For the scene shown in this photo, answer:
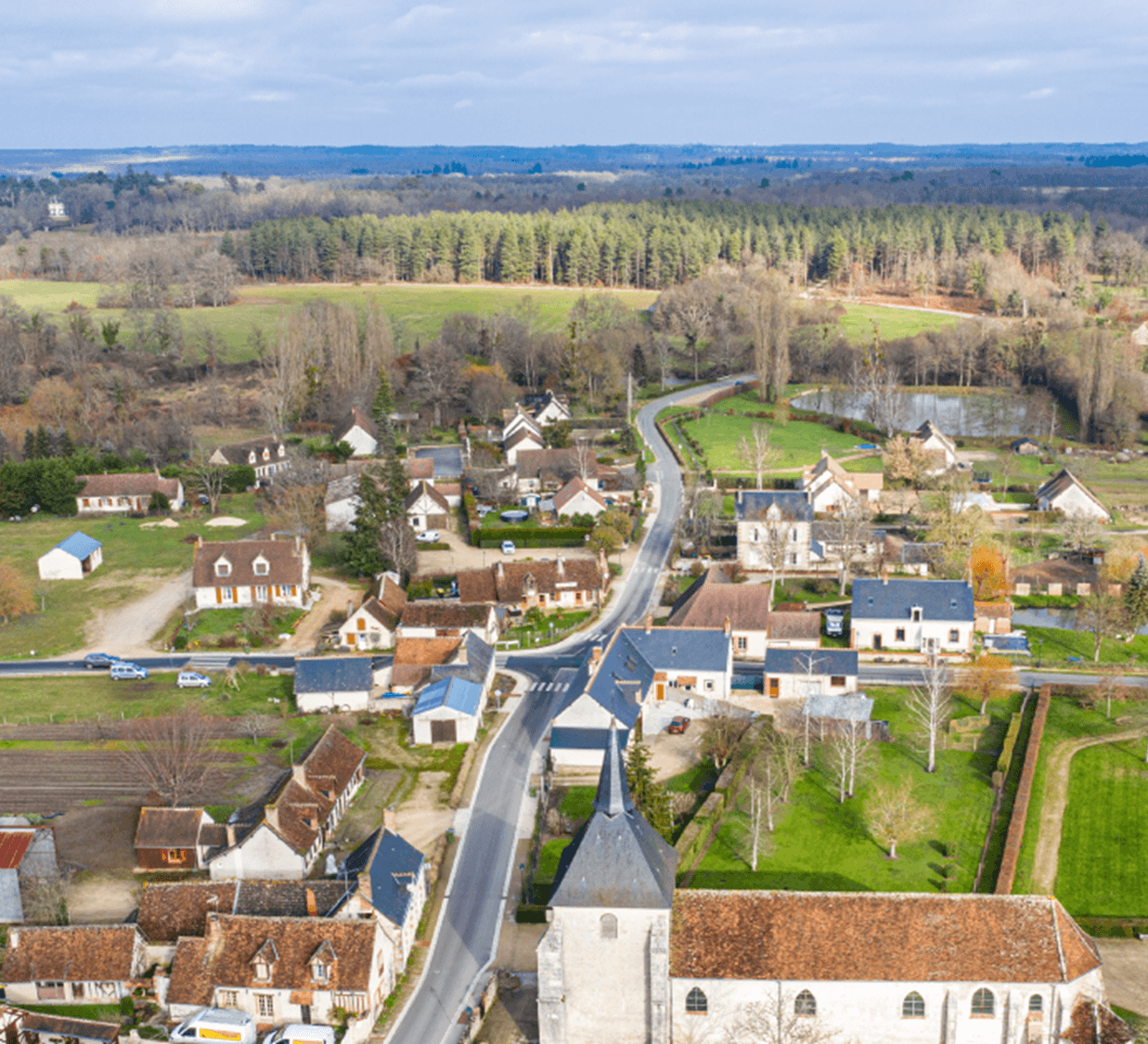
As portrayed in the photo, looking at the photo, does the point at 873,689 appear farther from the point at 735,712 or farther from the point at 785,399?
the point at 785,399

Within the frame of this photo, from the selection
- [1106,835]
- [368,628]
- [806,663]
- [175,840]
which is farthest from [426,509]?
[1106,835]

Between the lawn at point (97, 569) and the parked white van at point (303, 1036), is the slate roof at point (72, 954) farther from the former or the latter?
the lawn at point (97, 569)

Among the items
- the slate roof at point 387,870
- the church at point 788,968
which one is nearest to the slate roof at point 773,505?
the slate roof at point 387,870

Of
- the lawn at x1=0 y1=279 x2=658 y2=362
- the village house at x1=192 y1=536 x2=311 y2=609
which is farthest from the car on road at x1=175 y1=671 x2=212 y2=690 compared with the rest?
the lawn at x1=0 y1=279 x2=658 y2=362

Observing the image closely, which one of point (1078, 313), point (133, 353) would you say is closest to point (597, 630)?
point (133, 353)

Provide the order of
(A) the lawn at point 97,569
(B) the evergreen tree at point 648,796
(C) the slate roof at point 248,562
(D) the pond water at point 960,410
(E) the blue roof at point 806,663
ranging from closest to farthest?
1. (B) the evergreen tree at point 648,796
2. (E) the blue roof at point 806,663
3. (A) the lawn at point 97,569
4. (C) the slate roof at point 248,562
5. (D) the pond water at point 960,410

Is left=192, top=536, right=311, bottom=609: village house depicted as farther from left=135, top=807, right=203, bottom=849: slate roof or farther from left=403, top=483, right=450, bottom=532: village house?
left=135, top=807, right=203, bottom=849: slate roof
